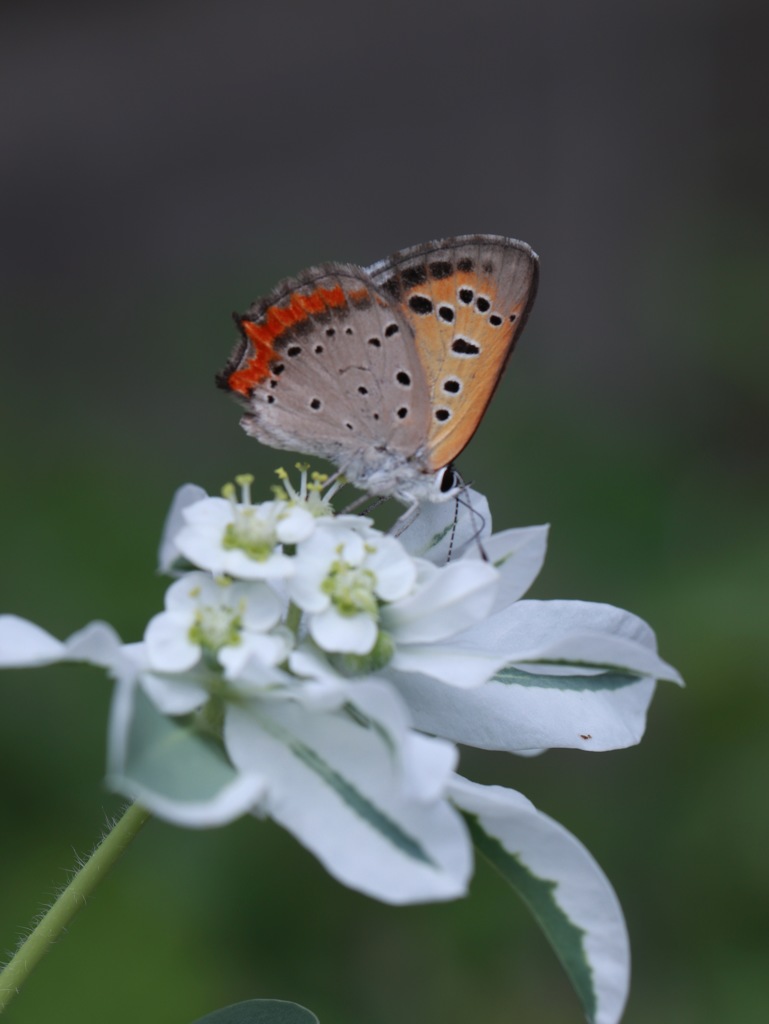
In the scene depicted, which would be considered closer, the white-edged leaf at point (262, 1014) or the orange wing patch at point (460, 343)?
the white-edged leaf at point (262, 1014)

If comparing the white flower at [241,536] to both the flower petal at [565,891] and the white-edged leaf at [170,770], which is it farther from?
the flower petal at [565,891]

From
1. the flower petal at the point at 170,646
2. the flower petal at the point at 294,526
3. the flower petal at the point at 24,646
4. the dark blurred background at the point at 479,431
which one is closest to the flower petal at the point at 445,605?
the flower petal at the point at 294,526

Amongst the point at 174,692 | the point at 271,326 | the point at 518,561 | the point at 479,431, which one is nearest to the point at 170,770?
the point at 174,692

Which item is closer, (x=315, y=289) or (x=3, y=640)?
(x=3, y=640)

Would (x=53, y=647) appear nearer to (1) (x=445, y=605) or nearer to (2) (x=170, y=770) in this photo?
(2) (x=170, y=770)

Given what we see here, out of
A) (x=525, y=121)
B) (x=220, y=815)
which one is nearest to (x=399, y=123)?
(x=525, y=121)

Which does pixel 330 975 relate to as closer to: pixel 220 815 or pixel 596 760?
pixel 596 760
